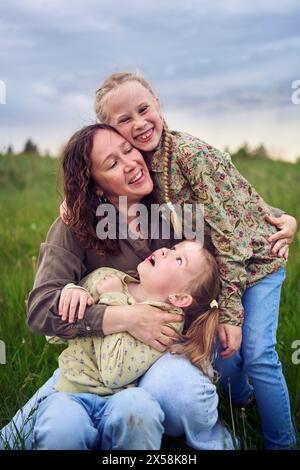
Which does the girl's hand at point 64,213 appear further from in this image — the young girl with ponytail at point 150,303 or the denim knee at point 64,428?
the denim knee at point 64,428

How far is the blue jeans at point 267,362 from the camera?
2803mm

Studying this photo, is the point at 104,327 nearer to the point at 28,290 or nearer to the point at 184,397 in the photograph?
the point at 184,397

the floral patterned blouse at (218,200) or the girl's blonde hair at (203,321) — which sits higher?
the floral patterned blouse at (218,200)

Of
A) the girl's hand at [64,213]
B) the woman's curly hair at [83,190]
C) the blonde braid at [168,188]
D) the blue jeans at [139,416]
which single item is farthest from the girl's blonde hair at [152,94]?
the blue jeans at [139,416]

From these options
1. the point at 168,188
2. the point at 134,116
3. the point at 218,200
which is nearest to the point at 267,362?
the point at 218,200

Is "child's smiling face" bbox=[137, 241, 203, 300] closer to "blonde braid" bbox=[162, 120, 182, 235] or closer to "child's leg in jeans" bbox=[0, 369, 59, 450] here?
"blonde braid" bbox=[162, 120, 182, 235]

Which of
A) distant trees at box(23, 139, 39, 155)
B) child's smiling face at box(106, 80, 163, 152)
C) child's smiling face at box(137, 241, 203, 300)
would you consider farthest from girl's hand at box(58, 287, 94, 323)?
distant trees at box(23, 139, 39, 155)

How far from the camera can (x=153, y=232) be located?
2.76 m

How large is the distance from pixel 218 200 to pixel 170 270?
1.16 feet

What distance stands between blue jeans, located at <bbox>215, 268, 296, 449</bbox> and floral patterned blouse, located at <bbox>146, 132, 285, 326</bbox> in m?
0.09

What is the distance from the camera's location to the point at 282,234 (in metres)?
2.99

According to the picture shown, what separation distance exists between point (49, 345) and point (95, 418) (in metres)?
1.12

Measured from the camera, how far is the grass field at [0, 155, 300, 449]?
312 centimetres

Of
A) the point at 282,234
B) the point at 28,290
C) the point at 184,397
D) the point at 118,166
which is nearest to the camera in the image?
the point at 184,397
